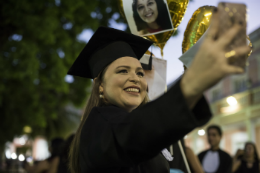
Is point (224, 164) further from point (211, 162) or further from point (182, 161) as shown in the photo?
point (182, 161)

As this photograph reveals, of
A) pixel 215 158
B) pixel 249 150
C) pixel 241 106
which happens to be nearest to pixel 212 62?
pixel 215 158

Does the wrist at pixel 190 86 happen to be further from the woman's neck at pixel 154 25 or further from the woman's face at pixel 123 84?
the woman's neck at pixel 154 25

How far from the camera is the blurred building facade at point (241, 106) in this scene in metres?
13.9

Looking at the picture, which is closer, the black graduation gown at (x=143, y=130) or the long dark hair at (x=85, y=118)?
the black graduation gown at (x=143, y=130)

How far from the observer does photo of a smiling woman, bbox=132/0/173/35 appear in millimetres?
2256

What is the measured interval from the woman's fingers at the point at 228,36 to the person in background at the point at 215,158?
3.80 m

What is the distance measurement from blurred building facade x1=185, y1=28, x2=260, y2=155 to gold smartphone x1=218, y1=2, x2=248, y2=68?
11980mm

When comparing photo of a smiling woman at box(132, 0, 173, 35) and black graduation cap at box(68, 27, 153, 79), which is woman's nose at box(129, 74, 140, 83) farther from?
photo of a smiling woman at box(132, 0, 173, 35)

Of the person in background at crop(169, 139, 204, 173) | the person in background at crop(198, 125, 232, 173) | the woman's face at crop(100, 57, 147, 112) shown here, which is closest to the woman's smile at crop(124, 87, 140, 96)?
the woman's face at crop(100, 57, 147, 112)

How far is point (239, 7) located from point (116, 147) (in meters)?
0.61

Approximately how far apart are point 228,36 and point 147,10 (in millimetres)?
1619

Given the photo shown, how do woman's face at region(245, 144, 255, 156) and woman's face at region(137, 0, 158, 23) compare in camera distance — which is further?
woman's face at region(245, 144, 255, 156)

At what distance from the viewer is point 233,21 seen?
2.55 ft

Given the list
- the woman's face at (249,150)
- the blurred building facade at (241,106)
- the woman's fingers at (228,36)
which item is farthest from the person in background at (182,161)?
the blurred building facade at (241,106)
